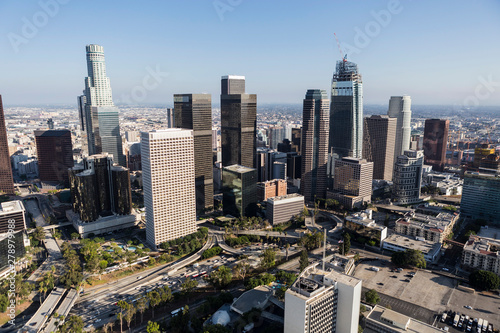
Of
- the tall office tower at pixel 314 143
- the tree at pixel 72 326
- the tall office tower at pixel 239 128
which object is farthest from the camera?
the tall office tower at pixel 314 143

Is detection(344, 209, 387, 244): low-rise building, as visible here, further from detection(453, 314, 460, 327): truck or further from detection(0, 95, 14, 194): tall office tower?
detection(0, 95, 14, 194): tall office tower

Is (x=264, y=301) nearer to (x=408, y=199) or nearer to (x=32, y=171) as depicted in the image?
(x=408, y=199)

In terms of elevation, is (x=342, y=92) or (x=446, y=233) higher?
(x=342, y=92)

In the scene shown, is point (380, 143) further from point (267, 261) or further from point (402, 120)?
point (267, 261)

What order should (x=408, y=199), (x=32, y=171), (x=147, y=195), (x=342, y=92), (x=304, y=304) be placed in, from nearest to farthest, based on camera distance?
(x=304, y=304), (x=147, y=195), (x=408, y=199), (x=342, y=92), (x=32, y=171)

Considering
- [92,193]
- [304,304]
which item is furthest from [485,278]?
[92,193]

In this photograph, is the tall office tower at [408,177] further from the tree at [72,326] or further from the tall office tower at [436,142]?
the tree at [72,326]

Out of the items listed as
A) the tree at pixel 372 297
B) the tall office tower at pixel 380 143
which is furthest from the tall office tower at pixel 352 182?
the tree at pixel 372 297
